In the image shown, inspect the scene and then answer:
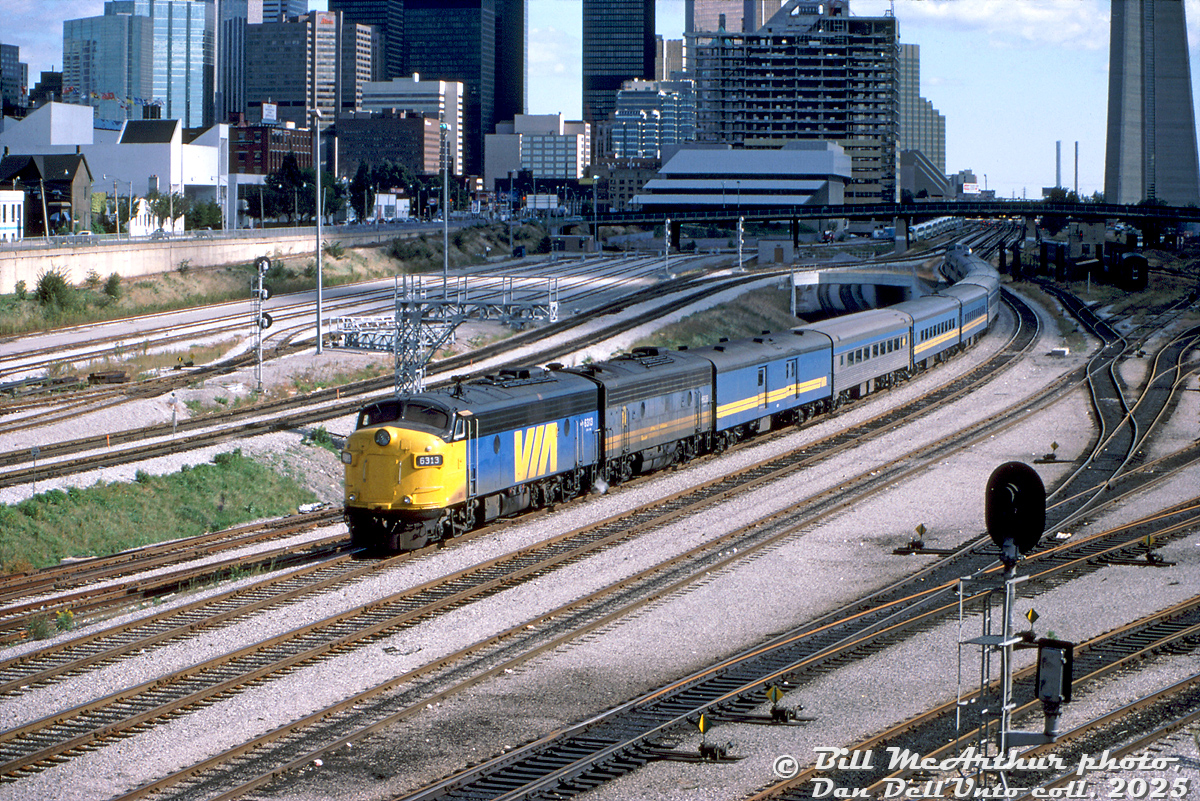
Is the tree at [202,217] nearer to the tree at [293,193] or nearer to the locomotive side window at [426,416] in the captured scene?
the tree at [293,193]

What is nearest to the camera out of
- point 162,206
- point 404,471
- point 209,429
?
point 404,471

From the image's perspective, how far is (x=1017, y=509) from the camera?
493 inches

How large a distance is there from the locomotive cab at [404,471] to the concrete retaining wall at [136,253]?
52.9 metres

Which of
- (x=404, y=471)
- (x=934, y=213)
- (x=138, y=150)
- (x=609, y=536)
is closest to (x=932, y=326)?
(x=609, y=536)

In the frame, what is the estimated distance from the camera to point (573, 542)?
29250mm

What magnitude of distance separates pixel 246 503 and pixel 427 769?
827 inches

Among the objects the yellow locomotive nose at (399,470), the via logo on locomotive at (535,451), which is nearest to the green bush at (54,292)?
the via logo on locomotive at (535,451)

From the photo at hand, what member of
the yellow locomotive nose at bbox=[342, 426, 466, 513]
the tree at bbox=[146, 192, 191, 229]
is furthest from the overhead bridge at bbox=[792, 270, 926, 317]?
the yellow locomotive nose at bbox=[342, 426, 466, 513]

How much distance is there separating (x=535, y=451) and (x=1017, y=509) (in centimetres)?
1895

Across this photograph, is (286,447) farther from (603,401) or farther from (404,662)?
(404,662)

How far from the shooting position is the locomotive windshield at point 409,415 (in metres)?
27.0

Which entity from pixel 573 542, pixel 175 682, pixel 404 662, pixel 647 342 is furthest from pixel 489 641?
pixel 647 342

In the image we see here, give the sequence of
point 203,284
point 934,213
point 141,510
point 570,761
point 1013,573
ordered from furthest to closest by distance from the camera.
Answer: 1. point 934,213
2. point 203,284
3. point 141,510
4. point 570,761
5. point 1013,573

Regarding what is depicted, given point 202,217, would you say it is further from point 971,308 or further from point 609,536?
point 609,536
